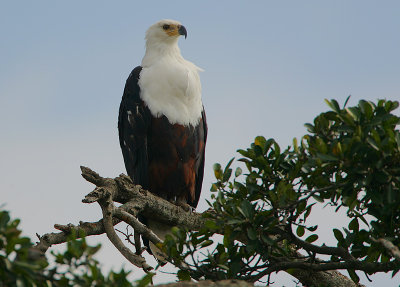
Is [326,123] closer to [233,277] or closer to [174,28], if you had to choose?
[233,277]

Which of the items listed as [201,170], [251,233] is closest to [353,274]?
[251,233]

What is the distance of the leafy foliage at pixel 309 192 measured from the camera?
11.5ft

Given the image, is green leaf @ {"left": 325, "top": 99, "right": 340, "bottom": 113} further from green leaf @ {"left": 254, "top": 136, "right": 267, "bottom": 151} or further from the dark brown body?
the dark brown body

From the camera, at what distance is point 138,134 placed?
6078 millimetres

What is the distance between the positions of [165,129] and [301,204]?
2245 mm

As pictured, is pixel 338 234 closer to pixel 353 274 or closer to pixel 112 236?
pixel 353 274

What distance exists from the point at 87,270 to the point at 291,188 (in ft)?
4.81

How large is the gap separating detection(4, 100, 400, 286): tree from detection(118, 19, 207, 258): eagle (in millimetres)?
1617

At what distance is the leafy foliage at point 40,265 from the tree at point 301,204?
725mm

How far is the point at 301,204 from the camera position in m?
3.99

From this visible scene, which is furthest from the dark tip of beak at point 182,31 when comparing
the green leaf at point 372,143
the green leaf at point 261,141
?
the green leaf at point 372,143

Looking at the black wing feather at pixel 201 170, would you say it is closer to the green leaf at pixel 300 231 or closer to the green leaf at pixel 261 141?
the green leaf at pixel 300 231

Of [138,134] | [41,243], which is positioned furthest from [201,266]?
[138,134]

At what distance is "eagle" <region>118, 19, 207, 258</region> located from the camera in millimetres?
6031
